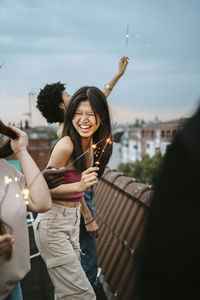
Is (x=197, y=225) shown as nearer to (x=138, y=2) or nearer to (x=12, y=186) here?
(x=12, y=186)

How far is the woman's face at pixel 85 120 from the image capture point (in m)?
1.93

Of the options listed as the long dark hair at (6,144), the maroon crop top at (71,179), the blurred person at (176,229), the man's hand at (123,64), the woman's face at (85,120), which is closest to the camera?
the blurred person at (176,229)

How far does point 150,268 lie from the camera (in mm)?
501

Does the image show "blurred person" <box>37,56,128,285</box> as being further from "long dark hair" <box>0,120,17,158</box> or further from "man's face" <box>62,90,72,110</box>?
"long dark hair" <box>0,120,17,158</box>

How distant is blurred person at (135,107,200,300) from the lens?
46cm

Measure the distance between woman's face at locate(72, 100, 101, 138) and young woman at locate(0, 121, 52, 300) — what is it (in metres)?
0.65

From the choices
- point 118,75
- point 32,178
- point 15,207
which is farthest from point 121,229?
point 15,207

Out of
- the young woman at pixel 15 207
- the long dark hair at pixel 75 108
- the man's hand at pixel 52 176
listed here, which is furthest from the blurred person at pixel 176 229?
the long dark hair at pixel 75 108

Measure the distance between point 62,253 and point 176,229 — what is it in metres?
1.40

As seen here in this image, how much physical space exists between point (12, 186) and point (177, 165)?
90 centimetres

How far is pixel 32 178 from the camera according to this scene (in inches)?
50.4

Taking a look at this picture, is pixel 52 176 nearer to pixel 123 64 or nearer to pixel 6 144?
pixel 6 144

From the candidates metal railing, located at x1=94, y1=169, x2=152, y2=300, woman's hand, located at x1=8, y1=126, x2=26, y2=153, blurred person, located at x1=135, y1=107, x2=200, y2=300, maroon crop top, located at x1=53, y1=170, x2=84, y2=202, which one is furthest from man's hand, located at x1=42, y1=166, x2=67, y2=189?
metal railing, located at x1=94, y1=169, x2=152, y2=300

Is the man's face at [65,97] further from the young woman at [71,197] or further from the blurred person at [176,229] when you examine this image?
the blurred person at [176,229]
